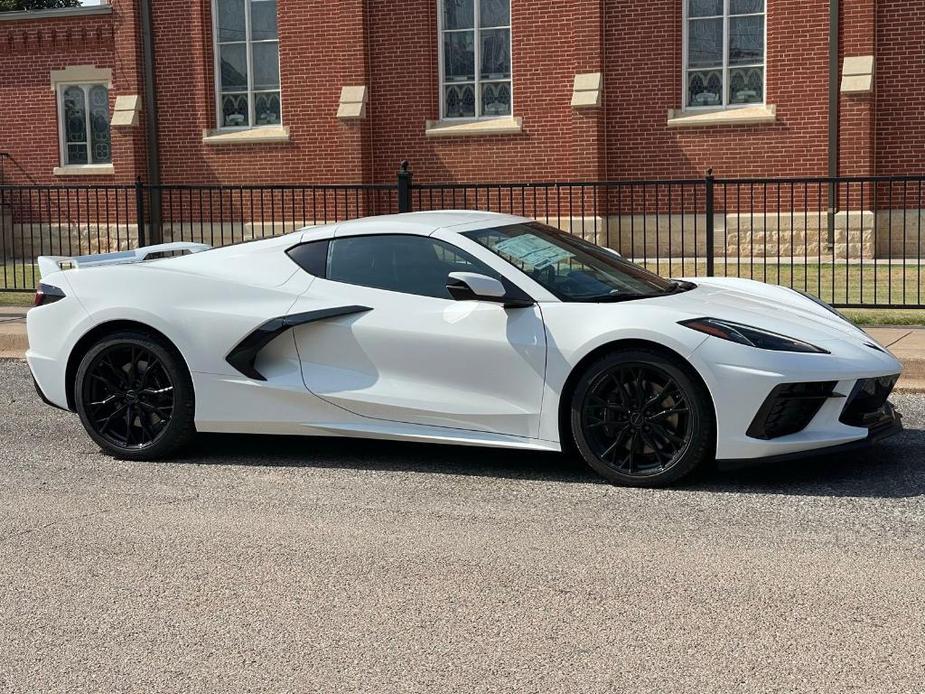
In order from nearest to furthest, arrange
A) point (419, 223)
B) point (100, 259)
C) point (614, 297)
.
→ 1. point (614, 297)
2. point (419, 223)
3. point (100, 259)

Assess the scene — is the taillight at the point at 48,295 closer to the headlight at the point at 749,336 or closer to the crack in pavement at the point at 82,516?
the crack in pavement at the point at 82,516

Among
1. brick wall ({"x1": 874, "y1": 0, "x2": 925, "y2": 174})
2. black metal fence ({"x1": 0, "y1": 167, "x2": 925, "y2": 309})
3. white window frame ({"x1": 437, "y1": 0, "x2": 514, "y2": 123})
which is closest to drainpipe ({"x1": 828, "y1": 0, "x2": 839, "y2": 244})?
black metal fence ({"x1": 0, "y1": 167, "x2": 925, "y2": 309})

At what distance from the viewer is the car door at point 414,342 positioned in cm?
664

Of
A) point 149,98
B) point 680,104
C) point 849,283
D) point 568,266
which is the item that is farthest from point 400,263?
point 149,98

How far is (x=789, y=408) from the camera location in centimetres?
623

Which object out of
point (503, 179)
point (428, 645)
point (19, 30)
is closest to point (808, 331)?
point (428, 645)

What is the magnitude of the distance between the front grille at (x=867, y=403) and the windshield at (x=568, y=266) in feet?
4.03

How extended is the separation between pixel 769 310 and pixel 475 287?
161 centimetres

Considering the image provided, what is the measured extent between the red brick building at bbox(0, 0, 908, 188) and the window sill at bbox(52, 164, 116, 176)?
0.03m

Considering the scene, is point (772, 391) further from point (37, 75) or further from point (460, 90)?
point (37, 75)

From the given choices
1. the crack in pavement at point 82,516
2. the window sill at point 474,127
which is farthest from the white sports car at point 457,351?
the window sill at point 474,127

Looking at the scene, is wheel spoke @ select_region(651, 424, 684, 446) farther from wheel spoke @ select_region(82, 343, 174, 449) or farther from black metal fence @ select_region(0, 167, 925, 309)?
black metal fence @ select_region(0, 167, 925, 309)

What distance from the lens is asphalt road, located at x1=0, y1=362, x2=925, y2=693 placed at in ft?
13.4

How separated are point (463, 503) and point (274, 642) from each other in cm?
204
